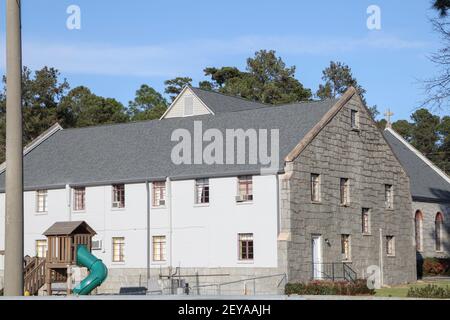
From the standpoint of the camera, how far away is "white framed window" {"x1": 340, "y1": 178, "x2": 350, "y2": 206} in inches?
1751

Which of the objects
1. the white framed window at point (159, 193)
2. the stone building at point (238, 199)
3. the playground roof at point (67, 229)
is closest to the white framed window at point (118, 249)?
the stone building at point (238, 199)

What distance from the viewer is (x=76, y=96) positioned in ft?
317

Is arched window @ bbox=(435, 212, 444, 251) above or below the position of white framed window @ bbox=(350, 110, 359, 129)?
below

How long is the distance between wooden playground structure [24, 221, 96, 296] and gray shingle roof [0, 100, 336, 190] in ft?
30.9

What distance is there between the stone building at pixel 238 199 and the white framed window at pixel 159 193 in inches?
2.6

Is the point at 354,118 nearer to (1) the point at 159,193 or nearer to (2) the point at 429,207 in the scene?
(1) the point at 159,193

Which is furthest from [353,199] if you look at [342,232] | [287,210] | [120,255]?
[120,255]

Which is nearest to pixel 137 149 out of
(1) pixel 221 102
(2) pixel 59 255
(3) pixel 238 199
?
(1) pixel 221 102

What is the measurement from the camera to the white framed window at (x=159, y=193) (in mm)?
43572

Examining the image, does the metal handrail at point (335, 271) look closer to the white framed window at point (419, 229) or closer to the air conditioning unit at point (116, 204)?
the air conditioning unit at point (116, 204)

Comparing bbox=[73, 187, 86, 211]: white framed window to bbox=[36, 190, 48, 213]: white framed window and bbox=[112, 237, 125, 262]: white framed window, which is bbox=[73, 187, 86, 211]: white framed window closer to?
bbox=[36, 190, 48, 213]: white framed window

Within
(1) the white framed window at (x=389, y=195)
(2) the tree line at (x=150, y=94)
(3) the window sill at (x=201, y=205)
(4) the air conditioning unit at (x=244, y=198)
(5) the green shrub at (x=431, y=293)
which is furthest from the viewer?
(2) the tree line at (x=150, y=94)

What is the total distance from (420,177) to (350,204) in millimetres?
17133

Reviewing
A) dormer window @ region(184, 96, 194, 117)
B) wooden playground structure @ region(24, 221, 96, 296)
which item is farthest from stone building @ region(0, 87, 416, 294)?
wooden playground structure @ region(24, 221, 96, 296)
